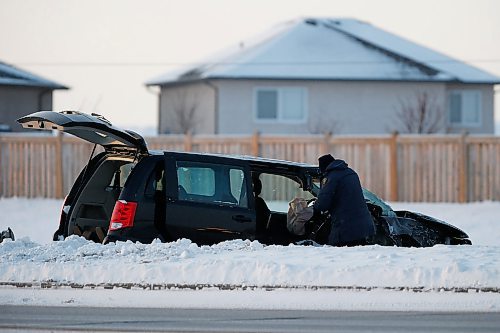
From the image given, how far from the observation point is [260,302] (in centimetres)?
1017

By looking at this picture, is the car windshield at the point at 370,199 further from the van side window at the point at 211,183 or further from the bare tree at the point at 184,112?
the bare tree at the point at 184,112

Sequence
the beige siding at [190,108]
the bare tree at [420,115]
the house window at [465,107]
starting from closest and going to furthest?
the bare tree at [420,115] → the beige siding at [190,108] → the house window at [465,107]

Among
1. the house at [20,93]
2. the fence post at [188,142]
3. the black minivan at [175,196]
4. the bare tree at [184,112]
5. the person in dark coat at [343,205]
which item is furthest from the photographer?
the bare tree at [184,112]

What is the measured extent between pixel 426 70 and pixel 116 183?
31.8 meters

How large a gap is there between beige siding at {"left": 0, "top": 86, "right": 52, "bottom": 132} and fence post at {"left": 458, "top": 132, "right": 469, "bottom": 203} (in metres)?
20.8

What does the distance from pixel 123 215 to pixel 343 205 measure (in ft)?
7.53

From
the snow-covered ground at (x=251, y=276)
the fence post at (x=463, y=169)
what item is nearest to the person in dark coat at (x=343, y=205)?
the snow-covered ground at (x=251, y=276)

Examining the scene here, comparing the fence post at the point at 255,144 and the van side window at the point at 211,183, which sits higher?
the fence post at the point at 255,144

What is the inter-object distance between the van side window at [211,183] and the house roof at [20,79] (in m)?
31.8

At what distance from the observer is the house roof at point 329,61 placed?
41969mm

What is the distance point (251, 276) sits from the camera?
10.6 m

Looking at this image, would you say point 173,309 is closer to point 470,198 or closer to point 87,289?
point 87,289

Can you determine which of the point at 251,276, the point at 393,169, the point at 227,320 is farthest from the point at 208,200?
the point at 393,169

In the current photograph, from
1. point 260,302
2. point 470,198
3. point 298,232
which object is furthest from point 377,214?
point 470,198
